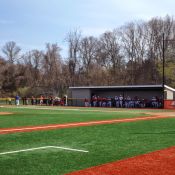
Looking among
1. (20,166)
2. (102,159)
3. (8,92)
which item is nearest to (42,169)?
(20,166)

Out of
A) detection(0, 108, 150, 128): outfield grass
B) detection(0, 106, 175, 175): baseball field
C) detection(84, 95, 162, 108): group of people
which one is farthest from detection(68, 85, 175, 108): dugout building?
detection(0, 106, 175, 175): baseball field

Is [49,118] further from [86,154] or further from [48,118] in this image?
[86,154]

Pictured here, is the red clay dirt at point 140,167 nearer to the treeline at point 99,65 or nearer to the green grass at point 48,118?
the green grass at point 48,118

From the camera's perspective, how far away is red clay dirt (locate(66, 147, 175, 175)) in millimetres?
7777

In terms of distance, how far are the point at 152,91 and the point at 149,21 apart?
90.8ft

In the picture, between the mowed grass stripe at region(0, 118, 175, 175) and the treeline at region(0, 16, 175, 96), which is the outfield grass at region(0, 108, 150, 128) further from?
the treeline at region(0, 16, 175, 96)

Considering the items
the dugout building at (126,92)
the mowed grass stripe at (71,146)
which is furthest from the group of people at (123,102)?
the mowed grass stripe at (71,146)

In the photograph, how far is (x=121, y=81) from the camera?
7438cm

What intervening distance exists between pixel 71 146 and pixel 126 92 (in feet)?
→ 123

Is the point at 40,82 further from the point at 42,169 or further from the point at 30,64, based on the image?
the point at 42,169

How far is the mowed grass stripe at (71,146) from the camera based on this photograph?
8.36 meters

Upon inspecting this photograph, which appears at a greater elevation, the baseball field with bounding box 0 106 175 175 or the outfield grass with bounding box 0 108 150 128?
the outfield grass with bounding box 0 108 150 128

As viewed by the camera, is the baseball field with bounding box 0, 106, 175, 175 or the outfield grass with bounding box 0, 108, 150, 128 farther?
the outfield grass with bounding box 0, 108, 150, 128

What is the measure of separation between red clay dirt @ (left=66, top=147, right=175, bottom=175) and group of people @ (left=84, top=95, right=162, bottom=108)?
34365 millimetres
